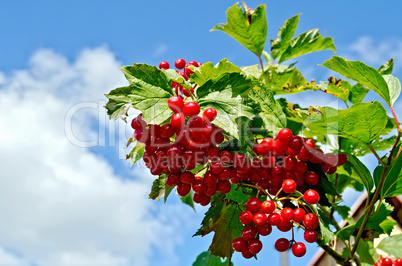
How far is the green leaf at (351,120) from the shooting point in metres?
1.67

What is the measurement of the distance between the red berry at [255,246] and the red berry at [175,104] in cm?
62

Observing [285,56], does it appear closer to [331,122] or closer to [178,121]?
[331,122]

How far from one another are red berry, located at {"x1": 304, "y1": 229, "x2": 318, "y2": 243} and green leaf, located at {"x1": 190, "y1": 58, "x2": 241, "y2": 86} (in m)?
0.72

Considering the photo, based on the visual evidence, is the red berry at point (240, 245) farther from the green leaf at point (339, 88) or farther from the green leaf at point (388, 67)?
the green leaf at point (388, 67)

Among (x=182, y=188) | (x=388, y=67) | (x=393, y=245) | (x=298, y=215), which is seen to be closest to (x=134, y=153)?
(x=182, y=188)

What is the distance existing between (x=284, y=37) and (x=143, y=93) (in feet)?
3.93

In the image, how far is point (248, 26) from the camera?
2275 mm

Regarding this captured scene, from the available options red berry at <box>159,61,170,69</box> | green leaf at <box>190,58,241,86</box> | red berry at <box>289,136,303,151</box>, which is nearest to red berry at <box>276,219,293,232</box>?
red berry at <box>289,136,303,151</box>

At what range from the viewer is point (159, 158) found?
5.28ft

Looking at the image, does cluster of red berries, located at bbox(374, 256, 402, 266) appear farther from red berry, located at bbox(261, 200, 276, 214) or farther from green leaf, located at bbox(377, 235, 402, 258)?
red berry, located at bbox(261, 200, 276, 214)

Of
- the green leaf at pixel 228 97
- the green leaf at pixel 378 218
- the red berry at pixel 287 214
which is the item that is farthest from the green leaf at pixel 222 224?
the green leaf at pixel 378 218

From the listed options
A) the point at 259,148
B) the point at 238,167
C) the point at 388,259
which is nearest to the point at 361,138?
the point at 259,148

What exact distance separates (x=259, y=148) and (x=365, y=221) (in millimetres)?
679

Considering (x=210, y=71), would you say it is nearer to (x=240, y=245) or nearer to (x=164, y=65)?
(x=164, y=65)
